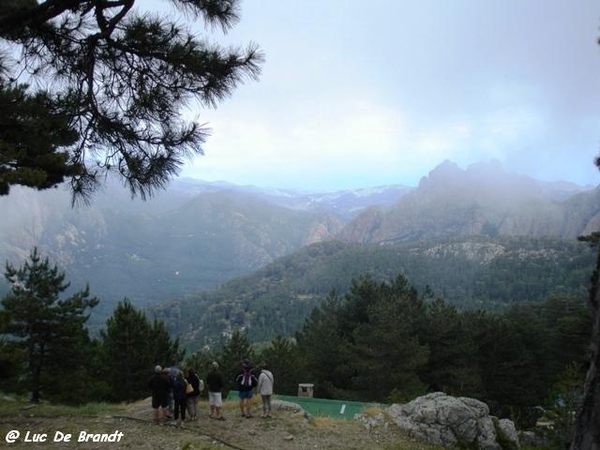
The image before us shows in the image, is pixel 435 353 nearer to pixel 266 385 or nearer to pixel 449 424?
pixel 449 424

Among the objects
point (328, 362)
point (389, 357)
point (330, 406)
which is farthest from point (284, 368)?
point (330, 406)

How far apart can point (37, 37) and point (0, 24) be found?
30.2 inches

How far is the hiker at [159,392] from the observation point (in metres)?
10.8

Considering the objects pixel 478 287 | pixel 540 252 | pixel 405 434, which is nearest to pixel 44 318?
pixel 405 434

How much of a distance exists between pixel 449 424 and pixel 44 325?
17895 millimetres

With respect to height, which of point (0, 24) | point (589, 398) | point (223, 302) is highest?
point (0, 24)

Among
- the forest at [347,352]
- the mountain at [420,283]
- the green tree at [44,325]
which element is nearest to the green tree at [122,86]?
the forest at [347,352]

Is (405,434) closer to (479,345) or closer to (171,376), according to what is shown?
(171,376)

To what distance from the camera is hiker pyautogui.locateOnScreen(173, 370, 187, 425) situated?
10.7 meters

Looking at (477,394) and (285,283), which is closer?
(477,394)

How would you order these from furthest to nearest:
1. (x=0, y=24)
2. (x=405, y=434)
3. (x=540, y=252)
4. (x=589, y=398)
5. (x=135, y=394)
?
(x=540, y=252)
(x=135, y=394)
(x=405, y=434)
(x=0, y=24)
(x=589, y=398)

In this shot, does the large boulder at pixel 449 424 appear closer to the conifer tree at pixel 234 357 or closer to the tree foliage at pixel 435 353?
the tree foliage at pixel 435 353

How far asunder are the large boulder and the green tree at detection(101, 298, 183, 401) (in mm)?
15917

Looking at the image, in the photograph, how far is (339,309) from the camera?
4375 centimetres
